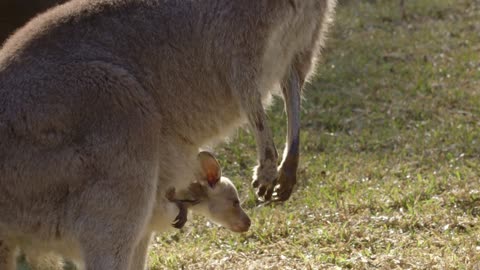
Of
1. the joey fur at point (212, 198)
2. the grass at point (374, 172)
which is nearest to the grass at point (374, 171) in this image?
the grass at point (374, 172)

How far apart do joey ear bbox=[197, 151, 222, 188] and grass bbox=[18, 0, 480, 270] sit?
0.40m

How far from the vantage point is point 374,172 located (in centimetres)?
644

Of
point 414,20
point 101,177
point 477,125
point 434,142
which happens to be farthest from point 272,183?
point 414,20

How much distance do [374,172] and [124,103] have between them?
9.56 feet

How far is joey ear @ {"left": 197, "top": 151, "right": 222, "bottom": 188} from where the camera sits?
4.89 meters

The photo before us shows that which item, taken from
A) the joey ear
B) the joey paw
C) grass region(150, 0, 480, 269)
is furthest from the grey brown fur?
grass region(150, 0, 480, 269)

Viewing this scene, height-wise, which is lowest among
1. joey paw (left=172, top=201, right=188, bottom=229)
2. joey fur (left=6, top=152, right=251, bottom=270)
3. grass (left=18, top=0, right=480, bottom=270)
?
grass (left=18, top=0, right=480, bottom=270)

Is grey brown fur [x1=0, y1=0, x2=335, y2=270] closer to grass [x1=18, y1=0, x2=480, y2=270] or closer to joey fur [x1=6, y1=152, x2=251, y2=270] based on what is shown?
joey fur [x1=6, y1=152, x2=251, y2=270]

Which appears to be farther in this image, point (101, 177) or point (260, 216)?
point (260, 216)

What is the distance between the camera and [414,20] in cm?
1162

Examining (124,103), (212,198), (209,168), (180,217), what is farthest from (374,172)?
(124,103)

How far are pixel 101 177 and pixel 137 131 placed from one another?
26 cm

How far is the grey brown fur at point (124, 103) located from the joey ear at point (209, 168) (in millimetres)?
409

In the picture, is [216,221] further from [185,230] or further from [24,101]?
[24,101]
